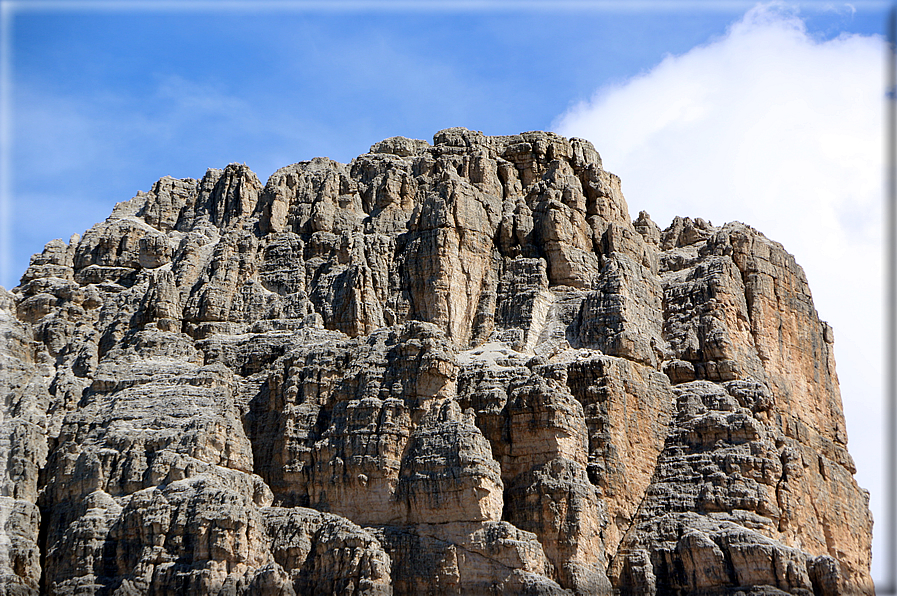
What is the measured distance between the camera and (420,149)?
113 meters

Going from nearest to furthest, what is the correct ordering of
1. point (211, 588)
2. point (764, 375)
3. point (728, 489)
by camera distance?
point (211, 588) < point (728, 489) < point (764, 375)

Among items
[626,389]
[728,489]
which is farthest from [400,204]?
[728,489]

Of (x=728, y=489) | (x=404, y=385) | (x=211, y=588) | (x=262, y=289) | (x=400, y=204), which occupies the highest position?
(x=400, y=204)

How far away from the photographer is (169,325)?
9888 centimetres

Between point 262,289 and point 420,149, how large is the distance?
18.3 meters

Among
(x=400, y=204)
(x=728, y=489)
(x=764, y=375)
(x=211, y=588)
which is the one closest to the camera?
(x=211, y=588)

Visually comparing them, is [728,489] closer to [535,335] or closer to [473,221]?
[535,335]

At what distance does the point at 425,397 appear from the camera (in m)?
88.9

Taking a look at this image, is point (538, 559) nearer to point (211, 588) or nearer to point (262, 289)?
point (211, 588)

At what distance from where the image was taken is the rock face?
274ft

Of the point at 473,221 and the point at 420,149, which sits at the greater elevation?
the point at 420,149

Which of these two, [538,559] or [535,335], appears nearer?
[538,559]

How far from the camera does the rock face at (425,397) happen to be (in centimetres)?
8338

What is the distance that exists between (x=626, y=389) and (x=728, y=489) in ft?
28.4
